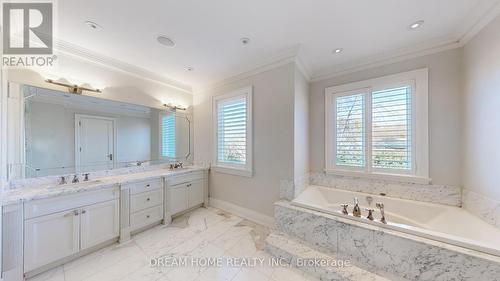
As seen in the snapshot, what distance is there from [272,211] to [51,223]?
8.25ft

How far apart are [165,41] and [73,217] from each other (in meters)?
2.26

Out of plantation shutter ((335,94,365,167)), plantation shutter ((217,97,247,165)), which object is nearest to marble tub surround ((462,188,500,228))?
plantation shutter ((335,94,365,167))

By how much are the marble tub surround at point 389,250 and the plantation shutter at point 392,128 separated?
1.20 m

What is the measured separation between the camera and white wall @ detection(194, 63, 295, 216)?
2512 millimetres

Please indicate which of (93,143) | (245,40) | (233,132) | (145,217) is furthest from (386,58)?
(93,143)

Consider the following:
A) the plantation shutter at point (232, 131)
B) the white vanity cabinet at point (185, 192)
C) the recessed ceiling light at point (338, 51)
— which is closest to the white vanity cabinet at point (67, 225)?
the white vanity cabinet at point (185, 192)

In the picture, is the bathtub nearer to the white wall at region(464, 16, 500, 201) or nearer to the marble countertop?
the white wall at region(464, 16, 500, 201)

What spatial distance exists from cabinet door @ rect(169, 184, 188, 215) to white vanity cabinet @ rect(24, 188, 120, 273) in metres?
0.75

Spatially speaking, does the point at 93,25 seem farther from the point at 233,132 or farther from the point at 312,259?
the point at 312,259

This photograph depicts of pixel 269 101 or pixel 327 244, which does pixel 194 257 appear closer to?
pixel 327 244

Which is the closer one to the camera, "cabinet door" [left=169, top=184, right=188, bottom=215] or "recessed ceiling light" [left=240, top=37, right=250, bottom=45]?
"recessed ceiling light" [left=240, top=37, right=250, bottom=45]

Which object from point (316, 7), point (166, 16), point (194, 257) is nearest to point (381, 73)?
point (316, 7)

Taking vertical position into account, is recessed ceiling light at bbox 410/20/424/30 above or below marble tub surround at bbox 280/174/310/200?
above

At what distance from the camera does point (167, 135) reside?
11.2ft
